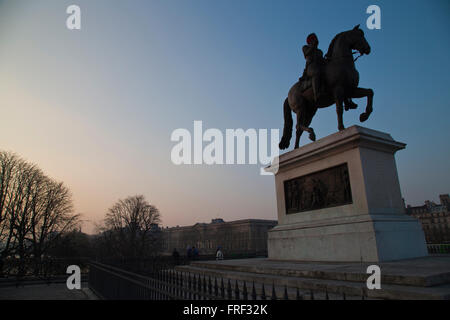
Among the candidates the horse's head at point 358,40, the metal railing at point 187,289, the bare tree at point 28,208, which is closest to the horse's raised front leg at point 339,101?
the horse's head at point 358,40

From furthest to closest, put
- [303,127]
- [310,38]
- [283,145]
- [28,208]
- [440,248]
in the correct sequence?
[28,208]
[440,248]
[283,145]
[303,127]
[310,38]

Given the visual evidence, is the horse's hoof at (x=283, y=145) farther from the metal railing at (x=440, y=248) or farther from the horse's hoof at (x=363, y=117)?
the metal railing at (x=440, y=248)

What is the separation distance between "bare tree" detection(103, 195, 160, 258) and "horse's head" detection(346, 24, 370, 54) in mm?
48951

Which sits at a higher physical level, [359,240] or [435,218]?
[435,218]

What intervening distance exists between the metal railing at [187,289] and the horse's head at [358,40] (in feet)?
21.9

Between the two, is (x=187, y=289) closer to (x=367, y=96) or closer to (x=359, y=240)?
(x=359, y=240)

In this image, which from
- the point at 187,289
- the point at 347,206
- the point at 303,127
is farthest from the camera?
the point at 303,127

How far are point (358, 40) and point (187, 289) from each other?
7.84 meters

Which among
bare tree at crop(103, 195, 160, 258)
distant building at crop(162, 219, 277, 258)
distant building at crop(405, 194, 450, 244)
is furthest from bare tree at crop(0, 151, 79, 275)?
distant building at crop(405, 194, 450, 244)

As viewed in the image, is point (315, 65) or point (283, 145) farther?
point (283, 145)

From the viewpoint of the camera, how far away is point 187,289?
3729 millimetres

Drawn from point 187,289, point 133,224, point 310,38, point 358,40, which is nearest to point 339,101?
point 358,40
